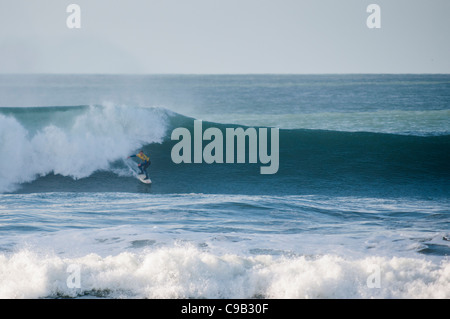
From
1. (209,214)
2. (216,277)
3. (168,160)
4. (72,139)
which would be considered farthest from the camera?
(168,160)

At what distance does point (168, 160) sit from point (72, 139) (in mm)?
2645

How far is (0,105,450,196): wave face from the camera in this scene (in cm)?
1244

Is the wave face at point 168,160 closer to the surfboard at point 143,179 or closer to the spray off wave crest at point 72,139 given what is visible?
the spray off wave crest at point 72,139

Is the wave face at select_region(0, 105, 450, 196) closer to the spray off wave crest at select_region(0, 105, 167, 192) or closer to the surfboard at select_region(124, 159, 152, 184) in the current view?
the spray off wave crest at select_region(0, 105, 167, 192)

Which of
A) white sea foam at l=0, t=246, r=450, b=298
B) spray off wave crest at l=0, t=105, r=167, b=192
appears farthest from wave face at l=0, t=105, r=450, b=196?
white sea foam at l=0, t=246, r=450, b=298

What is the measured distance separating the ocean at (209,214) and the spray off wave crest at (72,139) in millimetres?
41

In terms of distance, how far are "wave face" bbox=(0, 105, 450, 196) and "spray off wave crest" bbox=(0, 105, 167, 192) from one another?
0.08 ft

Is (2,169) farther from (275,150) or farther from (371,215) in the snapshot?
(371,215)

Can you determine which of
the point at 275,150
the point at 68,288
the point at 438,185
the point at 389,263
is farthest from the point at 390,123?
the point at 68,288

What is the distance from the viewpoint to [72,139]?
564 inches

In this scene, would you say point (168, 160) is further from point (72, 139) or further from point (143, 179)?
point (72, 139)

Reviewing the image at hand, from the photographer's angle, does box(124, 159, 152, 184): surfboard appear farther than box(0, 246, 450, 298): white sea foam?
Yes

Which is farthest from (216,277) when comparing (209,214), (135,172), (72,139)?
(72,139)

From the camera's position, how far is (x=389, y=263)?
595 cm
